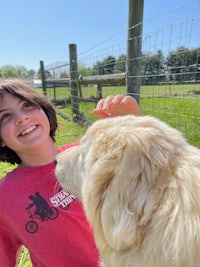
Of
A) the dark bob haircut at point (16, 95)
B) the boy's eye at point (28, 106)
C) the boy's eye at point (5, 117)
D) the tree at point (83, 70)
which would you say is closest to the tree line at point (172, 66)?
the dark bob haircut at point (16, 95)

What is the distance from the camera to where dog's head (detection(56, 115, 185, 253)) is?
3.93 feet

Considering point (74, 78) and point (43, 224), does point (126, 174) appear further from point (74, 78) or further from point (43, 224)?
point (74, 78)

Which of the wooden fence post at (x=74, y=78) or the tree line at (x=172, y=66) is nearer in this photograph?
the tree line at (x=172, y=66)

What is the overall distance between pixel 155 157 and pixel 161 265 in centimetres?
42

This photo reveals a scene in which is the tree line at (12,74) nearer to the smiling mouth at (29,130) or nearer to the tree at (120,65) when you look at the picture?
the smiling mouth at (29,130)

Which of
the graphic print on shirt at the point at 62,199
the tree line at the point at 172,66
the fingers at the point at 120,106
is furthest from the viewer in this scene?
the tree line at the point at 172,66

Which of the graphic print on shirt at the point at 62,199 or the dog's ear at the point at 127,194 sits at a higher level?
the dog's ear at the point at 127,194

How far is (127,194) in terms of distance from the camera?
48.8 inches

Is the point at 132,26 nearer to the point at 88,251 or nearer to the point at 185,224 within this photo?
the point at 88,251

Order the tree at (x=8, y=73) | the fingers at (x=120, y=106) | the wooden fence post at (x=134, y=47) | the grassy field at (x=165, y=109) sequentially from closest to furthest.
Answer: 1. the fingers at (x=120, y=106)
2. the tree at (x=8, y=73)
3. the grassy field at (x=165, y=109)
4. the wooden fence post at (x=134, y=47)

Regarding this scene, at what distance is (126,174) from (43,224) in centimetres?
79

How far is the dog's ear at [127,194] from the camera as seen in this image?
1186 millimetres

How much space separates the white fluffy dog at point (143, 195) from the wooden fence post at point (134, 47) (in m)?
2.35

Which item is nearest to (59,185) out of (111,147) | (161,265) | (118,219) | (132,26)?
(111,147)
